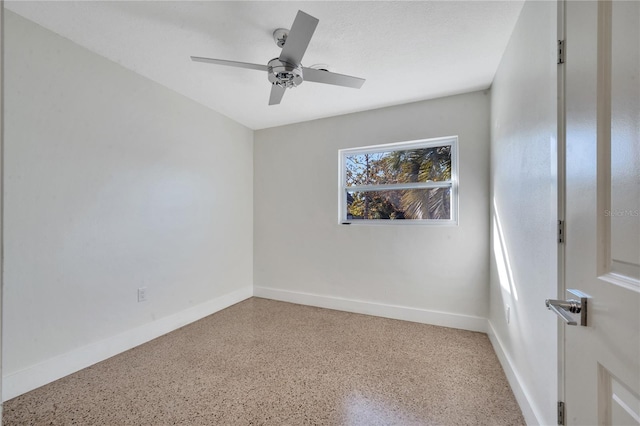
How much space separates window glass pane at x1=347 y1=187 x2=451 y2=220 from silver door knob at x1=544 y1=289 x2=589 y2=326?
208 centimetres

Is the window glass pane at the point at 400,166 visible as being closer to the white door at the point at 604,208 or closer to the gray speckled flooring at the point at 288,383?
the gray speckled flooring at the point at 288,383

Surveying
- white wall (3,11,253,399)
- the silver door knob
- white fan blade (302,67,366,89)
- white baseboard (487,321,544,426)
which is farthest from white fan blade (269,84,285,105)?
white baseboard (487,321,544,426)

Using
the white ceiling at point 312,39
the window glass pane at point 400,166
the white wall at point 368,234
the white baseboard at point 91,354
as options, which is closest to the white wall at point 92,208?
the white baseboard at point 91,354

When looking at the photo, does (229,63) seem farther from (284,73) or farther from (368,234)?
(368,234)

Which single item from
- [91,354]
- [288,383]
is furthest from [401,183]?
[91,354]

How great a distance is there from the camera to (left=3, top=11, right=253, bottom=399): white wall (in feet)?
5.74

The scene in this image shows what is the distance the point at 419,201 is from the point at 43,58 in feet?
10.7

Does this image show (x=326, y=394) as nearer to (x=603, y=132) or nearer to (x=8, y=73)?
(x=603, y=132)

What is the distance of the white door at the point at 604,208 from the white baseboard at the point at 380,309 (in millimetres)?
→ 1928

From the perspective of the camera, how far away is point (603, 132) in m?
0.72

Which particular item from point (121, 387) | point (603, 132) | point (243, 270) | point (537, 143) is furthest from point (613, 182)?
point (243, 270)

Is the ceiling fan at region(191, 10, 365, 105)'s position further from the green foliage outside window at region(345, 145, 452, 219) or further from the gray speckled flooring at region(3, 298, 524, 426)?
the gray speckled flooring at region(3, 298, 524, 426)

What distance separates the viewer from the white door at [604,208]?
2.09 ft

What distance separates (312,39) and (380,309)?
2.64 m
